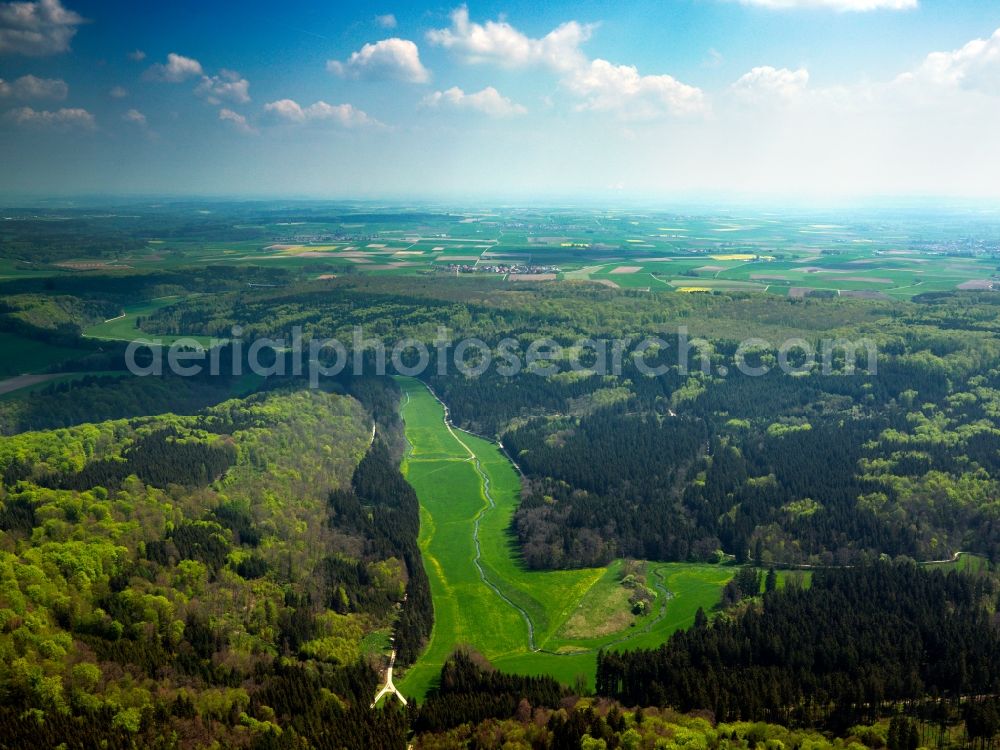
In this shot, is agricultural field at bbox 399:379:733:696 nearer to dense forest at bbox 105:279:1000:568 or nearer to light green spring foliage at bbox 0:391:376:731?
dense forest at bbox 105:279:1000:568

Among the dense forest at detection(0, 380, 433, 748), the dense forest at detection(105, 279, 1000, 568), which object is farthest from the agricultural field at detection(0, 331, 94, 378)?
the dense forest at detection(105, 279, 1000, 568)

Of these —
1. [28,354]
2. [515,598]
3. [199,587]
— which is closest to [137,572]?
[199,587]

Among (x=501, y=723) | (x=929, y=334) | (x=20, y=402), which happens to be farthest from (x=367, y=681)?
(x=929, y=334)

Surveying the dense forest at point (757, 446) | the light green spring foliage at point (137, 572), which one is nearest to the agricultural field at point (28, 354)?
the light green spring foliage at point (137, 572)

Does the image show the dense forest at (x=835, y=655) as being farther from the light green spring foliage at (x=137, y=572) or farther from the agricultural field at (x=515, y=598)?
the light green spring foliage at (x=137, y=572)

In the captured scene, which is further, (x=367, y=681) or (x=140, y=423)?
(x=140, y=423)

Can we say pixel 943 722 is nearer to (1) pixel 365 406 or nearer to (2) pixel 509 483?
(2) pixel 509 483

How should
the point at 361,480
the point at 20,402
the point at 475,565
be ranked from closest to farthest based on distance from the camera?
the point at 475,565, the point at 361,480, the point at 20,402

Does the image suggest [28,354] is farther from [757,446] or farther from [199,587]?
[757,446]
